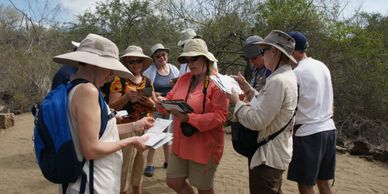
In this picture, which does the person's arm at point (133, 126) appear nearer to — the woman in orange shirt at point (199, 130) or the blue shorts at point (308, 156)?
the woman in orange shirt at point (199, 130)

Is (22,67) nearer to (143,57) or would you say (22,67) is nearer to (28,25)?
(28,25)

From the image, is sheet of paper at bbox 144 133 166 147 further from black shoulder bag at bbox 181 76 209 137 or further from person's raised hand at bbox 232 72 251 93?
person's raised hand at bbox 232 72 251 93

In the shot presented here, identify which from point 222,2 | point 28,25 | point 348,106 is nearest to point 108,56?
point 348,106

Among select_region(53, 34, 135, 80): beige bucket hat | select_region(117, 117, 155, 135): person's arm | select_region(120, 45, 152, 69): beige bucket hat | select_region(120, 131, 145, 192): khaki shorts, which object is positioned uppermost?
select_region(120, 45, 152, 69): beige bucket hat

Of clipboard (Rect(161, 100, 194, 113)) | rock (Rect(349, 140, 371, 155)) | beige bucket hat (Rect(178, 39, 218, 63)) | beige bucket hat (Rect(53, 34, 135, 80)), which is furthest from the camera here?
rock (Rect(349, 140, 371, 155))

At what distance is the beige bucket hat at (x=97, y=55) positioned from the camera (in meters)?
2.00

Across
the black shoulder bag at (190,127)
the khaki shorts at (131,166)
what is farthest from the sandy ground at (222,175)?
the black shoulder bag at (190,127)

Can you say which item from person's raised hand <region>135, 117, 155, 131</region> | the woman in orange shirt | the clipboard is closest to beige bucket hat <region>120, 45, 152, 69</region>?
the woman in orange shirt

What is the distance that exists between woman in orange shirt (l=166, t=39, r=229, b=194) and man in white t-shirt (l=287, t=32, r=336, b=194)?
0.67 metres

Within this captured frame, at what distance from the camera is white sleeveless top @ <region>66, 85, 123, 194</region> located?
6.44ft

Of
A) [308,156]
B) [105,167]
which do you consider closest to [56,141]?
[105,167]

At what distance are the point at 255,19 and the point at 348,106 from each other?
12.0 ft

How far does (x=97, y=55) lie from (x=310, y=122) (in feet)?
6.57

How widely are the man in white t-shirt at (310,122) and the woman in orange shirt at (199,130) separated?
670 mm
